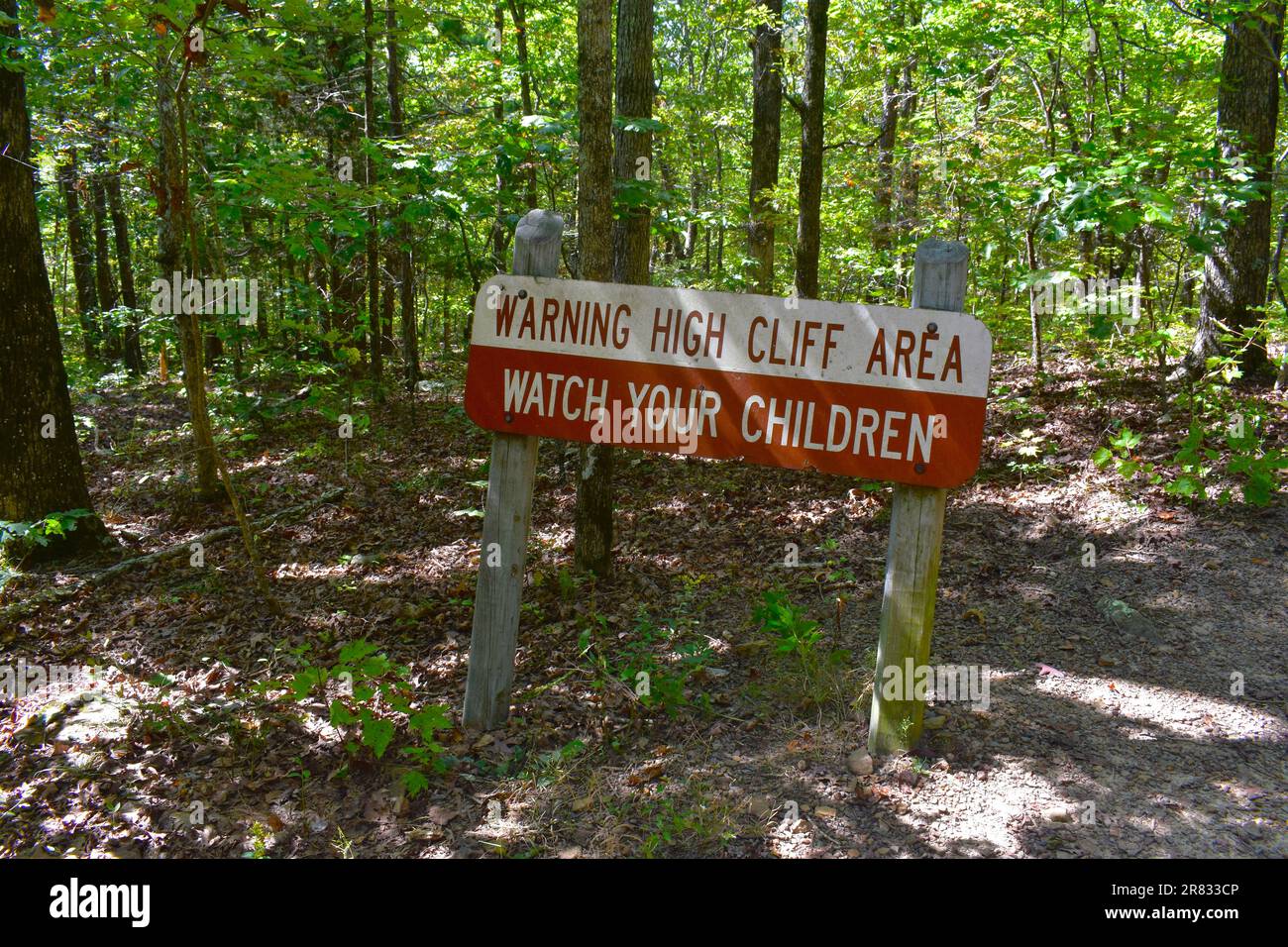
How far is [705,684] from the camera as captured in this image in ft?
14.0

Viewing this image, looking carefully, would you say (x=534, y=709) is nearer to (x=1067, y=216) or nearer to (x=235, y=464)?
(x=1067, y=216)

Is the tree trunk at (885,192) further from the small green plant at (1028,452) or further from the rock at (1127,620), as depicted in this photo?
the rock at (1127,620)

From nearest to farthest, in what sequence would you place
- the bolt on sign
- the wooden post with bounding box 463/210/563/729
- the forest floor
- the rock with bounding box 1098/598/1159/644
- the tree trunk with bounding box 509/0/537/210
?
the bolt on sign → the forest floor → the wooden post with bounding box 463/210/563/729 → the rock with bounding box 1098/598/1159/644 → the tree trunk with bounding box 509/0/537/210

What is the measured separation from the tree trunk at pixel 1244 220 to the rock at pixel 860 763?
5.56 metres

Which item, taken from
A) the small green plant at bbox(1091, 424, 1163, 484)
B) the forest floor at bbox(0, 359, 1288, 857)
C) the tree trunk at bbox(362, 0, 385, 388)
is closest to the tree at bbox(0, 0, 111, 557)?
the forest floor at bbox(0, 359, 1288, 857)

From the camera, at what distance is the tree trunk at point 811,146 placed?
23.9ft

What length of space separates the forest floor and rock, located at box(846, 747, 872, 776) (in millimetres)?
26

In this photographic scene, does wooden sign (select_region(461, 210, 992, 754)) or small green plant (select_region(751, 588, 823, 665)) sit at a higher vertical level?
wooden sign (select_region(461, 210, 992, 754))

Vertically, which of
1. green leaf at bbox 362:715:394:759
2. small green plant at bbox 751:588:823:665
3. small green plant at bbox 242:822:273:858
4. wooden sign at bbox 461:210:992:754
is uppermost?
wooden sign at bbox 461:210:992:754

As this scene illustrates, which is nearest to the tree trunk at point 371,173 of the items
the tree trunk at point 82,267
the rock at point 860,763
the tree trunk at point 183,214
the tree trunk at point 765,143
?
the tree trunk at point 183,214

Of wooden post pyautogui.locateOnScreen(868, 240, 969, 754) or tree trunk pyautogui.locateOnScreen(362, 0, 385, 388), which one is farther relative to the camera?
tree trunk pyautogui.locateOnScreen(362, 0, 385, 388)

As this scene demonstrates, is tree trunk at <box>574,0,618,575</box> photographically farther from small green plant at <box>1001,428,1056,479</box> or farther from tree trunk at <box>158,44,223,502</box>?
small green plant at <box>1001,428,1056,479</box>

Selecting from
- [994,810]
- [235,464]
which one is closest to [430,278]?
[235,464]

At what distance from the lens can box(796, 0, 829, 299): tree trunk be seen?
7.29m
